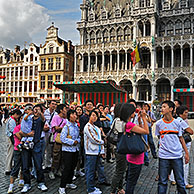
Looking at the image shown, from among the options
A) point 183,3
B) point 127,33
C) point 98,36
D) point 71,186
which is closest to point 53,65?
point 98,36

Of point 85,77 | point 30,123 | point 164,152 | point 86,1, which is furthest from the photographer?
point 86,1

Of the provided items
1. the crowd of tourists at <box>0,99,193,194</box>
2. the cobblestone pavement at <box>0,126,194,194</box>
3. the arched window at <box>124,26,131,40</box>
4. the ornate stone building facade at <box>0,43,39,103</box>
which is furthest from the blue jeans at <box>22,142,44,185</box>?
the ornate stone building facade at <box>0,43,39,103</box>

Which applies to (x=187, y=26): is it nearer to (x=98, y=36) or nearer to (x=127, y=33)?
(x=127, y=33)

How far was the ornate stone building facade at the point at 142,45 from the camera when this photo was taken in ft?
92.1

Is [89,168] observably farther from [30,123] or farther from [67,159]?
[30,123]

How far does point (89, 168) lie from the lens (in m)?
4.42

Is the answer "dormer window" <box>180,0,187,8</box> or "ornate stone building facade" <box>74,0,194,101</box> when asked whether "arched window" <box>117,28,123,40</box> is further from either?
"dormer window" <box>180,0,187,8</box>

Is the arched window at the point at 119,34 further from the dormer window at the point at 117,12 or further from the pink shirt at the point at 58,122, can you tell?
the pink shirt at the point at 58,122

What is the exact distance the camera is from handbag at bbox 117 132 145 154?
339 cm

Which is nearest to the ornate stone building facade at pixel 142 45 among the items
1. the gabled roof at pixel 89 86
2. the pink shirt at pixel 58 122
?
the gabled roof at pixel 89 86

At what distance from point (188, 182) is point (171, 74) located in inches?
949

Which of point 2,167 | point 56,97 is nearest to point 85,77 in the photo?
point 56,97

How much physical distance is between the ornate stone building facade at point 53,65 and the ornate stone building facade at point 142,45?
3.74m

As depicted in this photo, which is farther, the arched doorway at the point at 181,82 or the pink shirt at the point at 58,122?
the arched doorway at the point at 181,82
